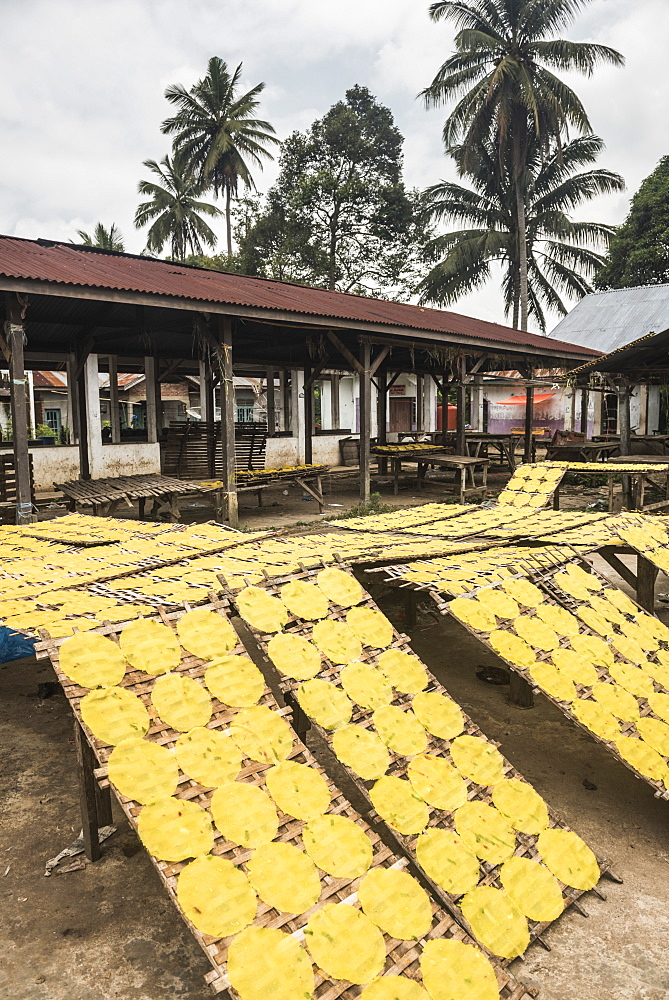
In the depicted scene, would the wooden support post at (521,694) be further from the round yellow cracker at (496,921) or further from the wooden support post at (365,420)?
the wooden support post at (365,420)

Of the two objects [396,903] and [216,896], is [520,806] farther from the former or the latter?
[216,896]

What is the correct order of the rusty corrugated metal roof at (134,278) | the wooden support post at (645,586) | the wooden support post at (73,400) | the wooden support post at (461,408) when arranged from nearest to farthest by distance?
the wooden support post at (645,586), the rusty corrugated metal roof at (134,278), the wooden support post at (73,400), the wooden support post at (461,408)

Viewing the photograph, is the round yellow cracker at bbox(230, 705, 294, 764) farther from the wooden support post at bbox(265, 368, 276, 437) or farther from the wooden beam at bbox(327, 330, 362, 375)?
the wooden support post at bbox(265, 368, 276, 437)

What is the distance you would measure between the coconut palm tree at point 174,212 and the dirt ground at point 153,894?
30.2 meters

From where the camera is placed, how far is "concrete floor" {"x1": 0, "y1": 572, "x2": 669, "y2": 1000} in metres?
2.20

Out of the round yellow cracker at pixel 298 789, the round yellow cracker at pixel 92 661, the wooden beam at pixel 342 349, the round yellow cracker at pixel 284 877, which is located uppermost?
the wooden beam at pixel 342 349

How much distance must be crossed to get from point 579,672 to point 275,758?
1671mm

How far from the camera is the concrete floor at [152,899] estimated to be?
2.20 metres

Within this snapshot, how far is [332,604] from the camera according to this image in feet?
11.1

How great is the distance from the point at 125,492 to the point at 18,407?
1983mm

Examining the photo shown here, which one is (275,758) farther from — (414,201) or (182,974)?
(414,201)

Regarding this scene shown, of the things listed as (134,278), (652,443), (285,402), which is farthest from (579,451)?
(134,278)

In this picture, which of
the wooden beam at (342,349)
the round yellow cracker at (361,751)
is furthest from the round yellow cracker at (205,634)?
the wooden beam at (342,349)

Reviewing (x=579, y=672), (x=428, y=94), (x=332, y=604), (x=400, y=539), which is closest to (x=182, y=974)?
(x=332, y=604)
